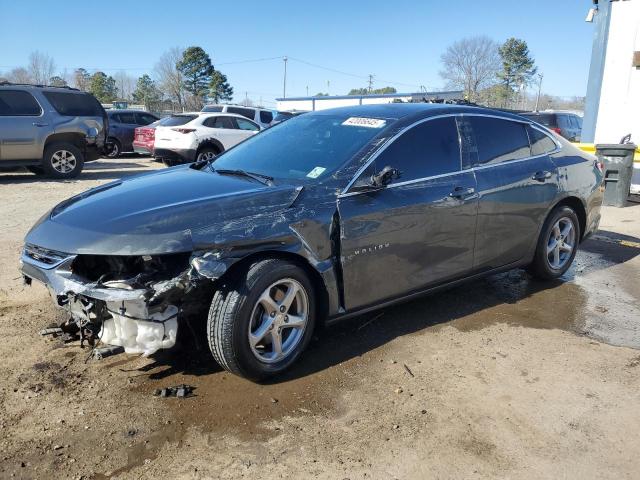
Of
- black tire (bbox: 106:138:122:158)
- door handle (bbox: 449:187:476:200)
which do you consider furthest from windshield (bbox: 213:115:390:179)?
black tire (bbox: 106:138:122:158)

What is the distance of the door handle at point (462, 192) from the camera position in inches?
164

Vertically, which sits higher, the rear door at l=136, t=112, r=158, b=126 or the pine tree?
the pine tree

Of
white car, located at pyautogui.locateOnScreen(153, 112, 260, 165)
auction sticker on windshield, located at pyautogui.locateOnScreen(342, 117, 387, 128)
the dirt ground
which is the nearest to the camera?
the dirt ground

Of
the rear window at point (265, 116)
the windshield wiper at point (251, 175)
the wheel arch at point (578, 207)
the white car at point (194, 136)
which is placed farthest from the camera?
the rear window at point (265, 116)

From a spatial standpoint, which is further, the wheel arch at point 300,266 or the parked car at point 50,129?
the parked car at point 50,129

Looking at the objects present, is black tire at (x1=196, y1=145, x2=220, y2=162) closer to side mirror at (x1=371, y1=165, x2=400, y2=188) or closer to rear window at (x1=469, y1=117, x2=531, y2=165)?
rear window at (x1=469, y1=117, x2=531, y2=165)

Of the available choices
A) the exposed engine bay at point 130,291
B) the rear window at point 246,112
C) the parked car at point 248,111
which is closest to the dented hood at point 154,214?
the exposed engine bay at point 130,291

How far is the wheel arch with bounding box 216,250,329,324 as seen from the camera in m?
3.16

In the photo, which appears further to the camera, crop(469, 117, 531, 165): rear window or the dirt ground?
crop(469, 117, 531, 165): rear window

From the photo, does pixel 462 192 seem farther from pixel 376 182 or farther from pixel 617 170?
pixel 617 170

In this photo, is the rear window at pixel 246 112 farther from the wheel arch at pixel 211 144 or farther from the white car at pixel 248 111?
the wheel arch at pixel 211 144

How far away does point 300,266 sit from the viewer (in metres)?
3.40

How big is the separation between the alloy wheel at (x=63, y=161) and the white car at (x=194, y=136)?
2.20 meters

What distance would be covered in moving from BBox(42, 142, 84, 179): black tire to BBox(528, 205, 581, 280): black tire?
33.1 ft
